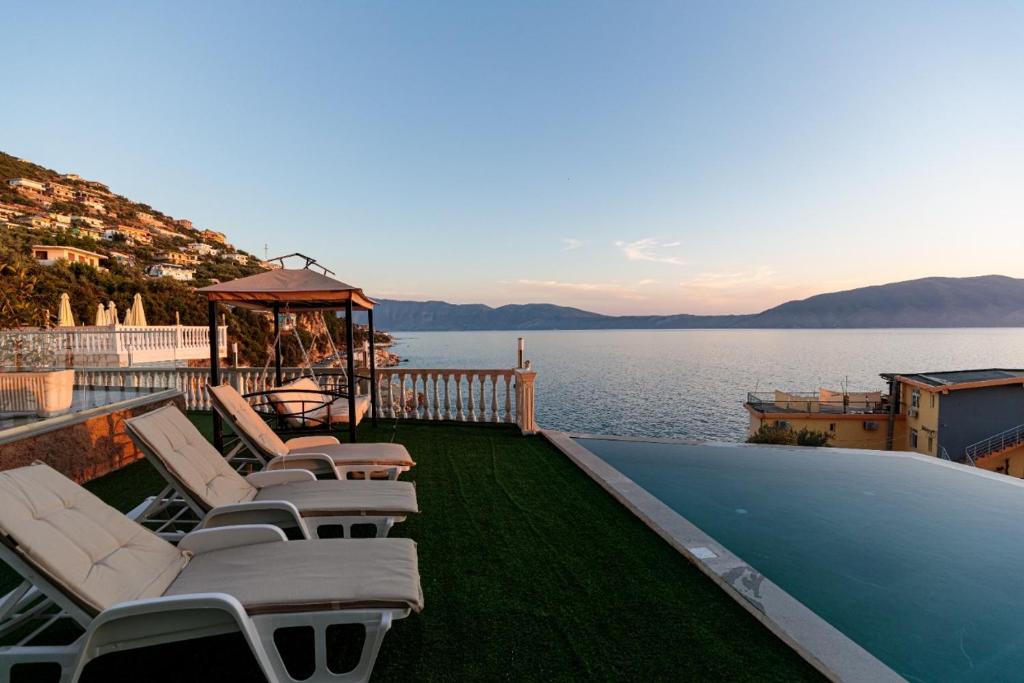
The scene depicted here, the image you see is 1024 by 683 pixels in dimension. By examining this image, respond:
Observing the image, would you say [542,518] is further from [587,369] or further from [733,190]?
[587,369]

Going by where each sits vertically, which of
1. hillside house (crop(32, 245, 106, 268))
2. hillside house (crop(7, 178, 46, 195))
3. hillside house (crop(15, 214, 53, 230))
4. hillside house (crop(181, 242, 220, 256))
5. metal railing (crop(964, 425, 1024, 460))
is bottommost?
metal railing (crop(964, 425, 1024, 460))

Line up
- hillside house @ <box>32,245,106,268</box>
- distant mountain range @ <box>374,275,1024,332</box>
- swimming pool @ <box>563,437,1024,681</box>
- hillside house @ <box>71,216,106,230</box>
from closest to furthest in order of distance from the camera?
swimming pool @ <box>563,437,1024,681</box> → hillside house @ <box>32,245,106,268</box> → hillside house @ <box>71,216,106,230</box> → distant mountain range @ <box>374,275,1024,332</box>

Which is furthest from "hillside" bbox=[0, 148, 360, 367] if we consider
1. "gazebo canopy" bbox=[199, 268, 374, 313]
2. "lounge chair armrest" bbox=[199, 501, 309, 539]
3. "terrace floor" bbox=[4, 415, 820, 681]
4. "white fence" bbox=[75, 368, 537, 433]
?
→ "lounge chair armrest" bbox=[199, 501, 309, 539]

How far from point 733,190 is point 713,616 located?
1630 centimetres

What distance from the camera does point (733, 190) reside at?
16.1 meters

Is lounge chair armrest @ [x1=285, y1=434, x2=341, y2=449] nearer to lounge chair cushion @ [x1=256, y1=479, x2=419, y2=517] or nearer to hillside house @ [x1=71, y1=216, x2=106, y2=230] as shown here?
lounge chair cushion @ [x1=256, y1=479, x2=419, y2=517]

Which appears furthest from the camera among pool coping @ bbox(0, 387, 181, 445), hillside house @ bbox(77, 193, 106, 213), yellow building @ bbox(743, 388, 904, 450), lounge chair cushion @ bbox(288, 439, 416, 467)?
Result: hillside house @ bbox(77, 193, 106, 213)

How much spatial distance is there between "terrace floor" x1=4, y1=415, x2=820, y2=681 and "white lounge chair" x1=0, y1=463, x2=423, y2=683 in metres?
0.43

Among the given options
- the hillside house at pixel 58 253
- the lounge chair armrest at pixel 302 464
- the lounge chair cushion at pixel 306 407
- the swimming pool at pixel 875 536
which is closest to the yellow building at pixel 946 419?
the swimming pool at pixel 875 536

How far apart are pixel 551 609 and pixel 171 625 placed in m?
1.68

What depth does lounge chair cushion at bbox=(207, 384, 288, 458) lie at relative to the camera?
13.5 ft

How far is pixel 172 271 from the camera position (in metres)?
47.1

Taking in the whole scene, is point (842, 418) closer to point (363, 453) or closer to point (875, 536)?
point (875, 536)

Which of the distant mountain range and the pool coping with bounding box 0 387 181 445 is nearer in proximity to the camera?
the pool coping with bounding box 0 387 181 445
